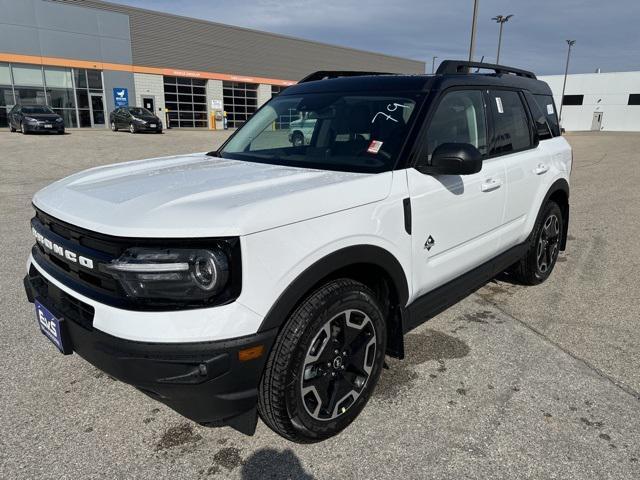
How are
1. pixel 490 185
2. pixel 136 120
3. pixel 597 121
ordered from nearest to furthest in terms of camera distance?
pixel 490 185, pixel 136 120, pixel 597 121

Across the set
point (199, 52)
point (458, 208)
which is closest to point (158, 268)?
point (458, 208)

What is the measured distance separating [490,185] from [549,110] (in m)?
1.91

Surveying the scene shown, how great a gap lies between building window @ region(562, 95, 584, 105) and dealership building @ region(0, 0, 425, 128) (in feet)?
111

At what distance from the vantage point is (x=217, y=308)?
6.30 feet

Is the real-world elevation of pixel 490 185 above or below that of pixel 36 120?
above

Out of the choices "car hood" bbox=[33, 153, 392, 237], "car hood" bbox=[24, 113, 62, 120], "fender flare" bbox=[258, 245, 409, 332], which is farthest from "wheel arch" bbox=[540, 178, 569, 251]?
"car hood" bbox=[24, 113, 62, 120]

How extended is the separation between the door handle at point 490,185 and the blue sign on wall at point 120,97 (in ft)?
108

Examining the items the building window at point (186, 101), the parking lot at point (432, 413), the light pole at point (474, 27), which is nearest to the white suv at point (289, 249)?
the parking lot at point (432, 413)

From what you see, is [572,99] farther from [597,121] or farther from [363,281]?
[363,281]

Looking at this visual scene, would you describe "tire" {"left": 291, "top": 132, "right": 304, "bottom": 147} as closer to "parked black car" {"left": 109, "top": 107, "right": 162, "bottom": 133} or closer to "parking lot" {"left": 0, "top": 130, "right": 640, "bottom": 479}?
"parking lot" {"left": 0, "top": 130, "right": 640, "bottom": 479}

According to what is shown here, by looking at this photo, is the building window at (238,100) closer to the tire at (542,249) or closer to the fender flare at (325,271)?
the tire at (542,249)

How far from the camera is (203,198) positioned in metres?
2.15

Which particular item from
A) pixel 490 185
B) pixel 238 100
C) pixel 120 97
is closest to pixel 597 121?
pixel 238 100

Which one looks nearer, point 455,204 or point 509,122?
point 455,204
